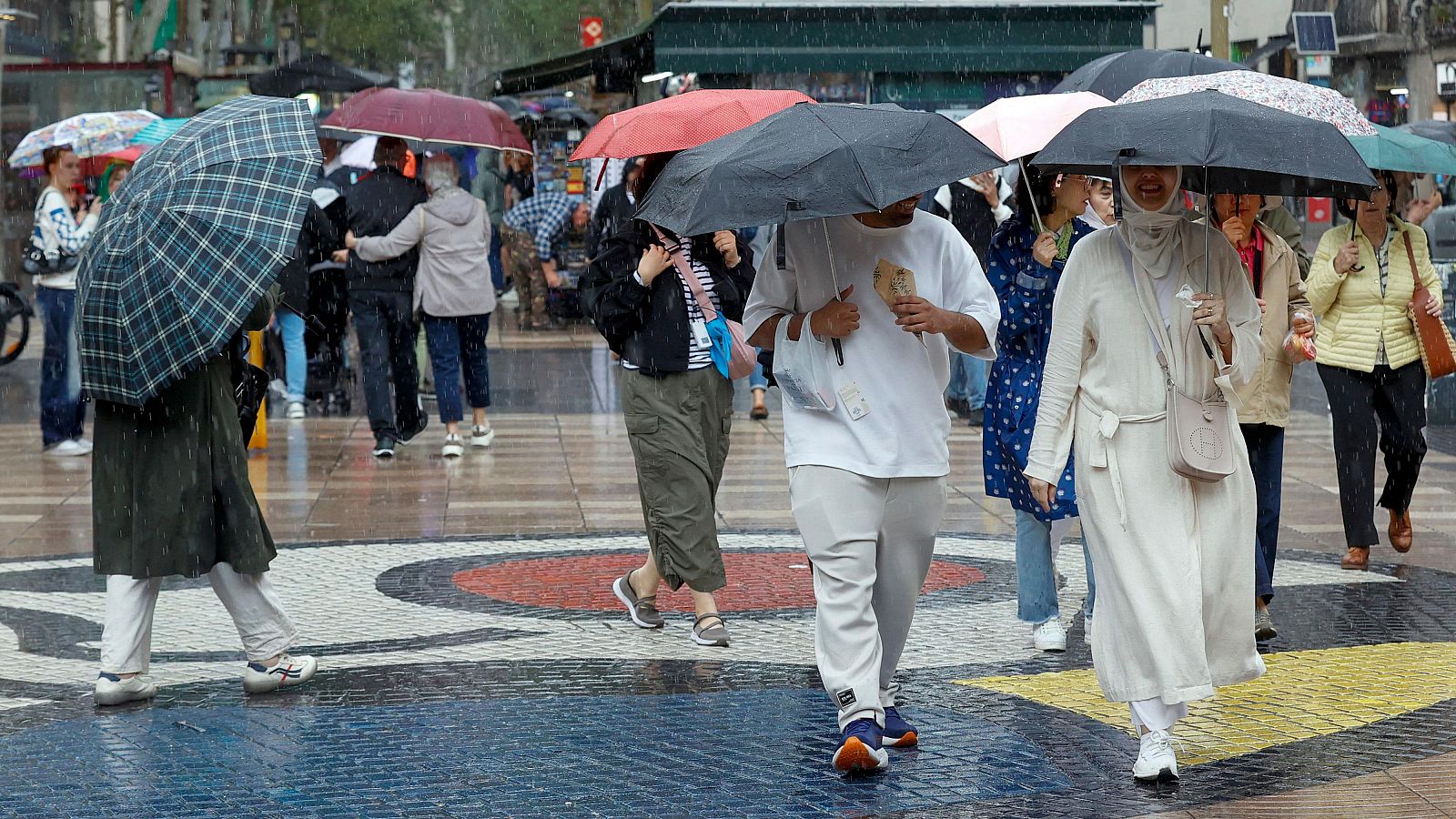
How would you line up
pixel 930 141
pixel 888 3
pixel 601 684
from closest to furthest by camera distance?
pixel 930 141 < pixel 601 684 < pixel 888 3

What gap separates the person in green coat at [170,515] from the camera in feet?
21.2

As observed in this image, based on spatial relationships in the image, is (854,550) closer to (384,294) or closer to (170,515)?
(170,515)

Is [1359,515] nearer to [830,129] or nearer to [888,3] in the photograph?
[830,129]

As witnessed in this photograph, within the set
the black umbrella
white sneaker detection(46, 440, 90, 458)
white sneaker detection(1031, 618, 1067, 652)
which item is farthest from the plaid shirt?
white sneaker detection(1031, 618, 1067, 652)

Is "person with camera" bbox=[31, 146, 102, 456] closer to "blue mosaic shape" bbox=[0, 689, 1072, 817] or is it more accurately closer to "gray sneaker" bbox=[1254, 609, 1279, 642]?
"blue mosaic shape" bbox=[0, 689, 1072, 817]

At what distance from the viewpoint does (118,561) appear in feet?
21.3

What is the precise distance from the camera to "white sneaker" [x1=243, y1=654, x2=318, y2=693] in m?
6.62

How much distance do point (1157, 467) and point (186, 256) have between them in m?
3.23

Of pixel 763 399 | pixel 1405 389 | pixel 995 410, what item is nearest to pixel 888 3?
pixel 763 399

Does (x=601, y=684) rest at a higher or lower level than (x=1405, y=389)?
lower

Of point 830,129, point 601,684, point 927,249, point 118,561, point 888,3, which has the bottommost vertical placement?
point 601,684

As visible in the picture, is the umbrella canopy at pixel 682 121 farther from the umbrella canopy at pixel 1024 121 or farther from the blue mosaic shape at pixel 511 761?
the blue mosaic shape at pixel 511 761

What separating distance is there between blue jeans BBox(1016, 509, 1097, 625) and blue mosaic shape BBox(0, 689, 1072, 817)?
1058 mm

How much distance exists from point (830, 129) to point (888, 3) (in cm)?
1660
